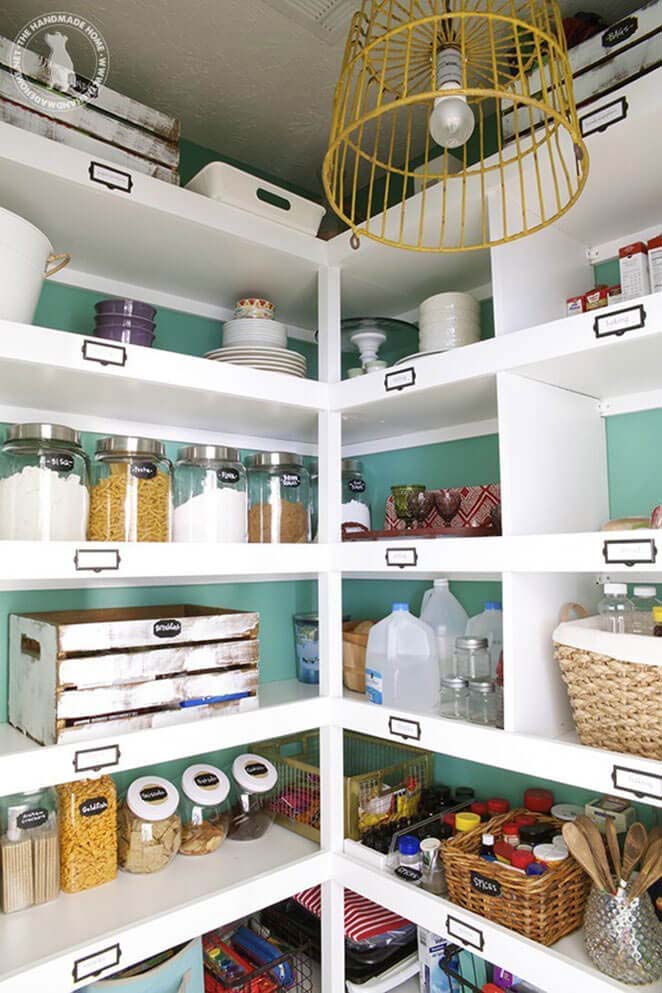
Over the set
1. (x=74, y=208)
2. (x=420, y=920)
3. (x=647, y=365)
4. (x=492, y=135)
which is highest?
(x=492, y=135)

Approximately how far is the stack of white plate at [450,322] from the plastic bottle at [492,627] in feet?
2.03

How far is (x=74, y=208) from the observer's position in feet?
4.77

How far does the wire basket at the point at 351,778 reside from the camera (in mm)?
1714

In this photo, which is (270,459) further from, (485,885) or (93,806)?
(485,885)

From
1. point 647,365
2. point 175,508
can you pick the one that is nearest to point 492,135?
point 647,365

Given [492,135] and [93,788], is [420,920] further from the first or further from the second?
[492,135]

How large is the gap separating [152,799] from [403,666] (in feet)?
2.11

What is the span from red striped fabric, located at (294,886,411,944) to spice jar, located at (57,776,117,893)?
1.64 feet

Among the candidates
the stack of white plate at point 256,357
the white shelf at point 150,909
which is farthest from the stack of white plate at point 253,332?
the white shelf at point 150,909

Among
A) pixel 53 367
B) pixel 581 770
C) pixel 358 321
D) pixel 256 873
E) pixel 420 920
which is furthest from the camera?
pixel 358 321

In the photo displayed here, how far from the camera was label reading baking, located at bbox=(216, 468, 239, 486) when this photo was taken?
1.61 metres

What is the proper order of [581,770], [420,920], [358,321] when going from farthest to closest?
[358,321]
[420,920]
[581,770]

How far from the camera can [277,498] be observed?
177cm

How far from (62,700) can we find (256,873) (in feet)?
2.02
